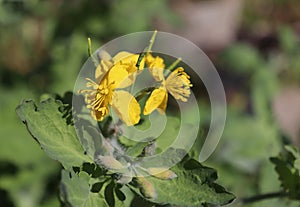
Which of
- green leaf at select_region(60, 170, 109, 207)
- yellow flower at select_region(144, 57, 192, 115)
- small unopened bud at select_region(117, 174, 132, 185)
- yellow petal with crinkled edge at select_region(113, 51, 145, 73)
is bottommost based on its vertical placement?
green leaf at select_region(60, 170, 109, 207)

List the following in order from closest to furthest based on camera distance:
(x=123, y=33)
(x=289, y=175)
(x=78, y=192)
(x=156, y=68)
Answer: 1. (x=78, y=192)
2. (x=156, y=68)
3. (x=289, y=175)
4. (x=123, y=33)

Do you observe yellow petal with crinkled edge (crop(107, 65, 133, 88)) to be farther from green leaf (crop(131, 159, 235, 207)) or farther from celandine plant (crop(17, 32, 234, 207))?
green leaf (crop(131, 159, 235, 207))

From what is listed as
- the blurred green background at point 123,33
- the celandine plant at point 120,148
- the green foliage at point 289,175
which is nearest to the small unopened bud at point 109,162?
the celandine plant at point 120,148

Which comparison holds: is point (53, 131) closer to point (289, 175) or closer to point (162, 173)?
point (162, 173)

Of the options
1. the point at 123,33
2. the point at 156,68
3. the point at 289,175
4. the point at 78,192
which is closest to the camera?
the point at 78,192

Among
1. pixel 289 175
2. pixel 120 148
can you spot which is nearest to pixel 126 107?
pixel 120 148

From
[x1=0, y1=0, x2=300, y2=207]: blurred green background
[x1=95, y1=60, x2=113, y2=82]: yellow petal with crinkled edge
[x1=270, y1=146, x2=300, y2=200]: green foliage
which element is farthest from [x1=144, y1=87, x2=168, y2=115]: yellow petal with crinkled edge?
[x1=270, y1=146, x2=300, y2=200]: green foliage
